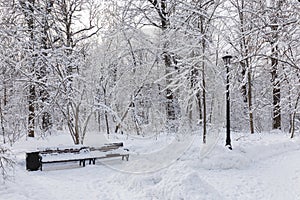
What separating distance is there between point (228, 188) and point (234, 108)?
46.6 ft

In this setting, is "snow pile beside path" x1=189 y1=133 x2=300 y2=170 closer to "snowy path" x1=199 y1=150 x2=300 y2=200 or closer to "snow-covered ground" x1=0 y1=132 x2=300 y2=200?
"snow-covered ground" x1=0 y1=132 x2=300 y2=200

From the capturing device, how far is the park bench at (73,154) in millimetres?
8125

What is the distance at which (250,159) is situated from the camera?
373 inches

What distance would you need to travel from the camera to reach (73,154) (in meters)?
9.22

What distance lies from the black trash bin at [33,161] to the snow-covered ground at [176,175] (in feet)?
0.66

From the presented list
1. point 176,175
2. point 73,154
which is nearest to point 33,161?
point 73,154

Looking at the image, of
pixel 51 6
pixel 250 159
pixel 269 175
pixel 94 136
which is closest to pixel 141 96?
pixel 94 136

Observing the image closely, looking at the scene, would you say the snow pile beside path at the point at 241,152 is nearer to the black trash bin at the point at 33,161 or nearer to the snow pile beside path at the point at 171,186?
the snow pile beside path at the point at 171,186

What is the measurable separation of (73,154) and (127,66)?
22.2ft

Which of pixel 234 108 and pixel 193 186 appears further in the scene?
pixel 234 108

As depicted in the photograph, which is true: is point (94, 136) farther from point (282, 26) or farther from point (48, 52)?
point (282, 26)

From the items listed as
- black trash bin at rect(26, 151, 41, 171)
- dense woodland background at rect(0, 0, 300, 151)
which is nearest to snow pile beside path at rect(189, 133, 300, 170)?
dense woodland background at rect(0, 0, 300, 151)

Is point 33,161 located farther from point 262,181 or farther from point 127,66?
point 127,66

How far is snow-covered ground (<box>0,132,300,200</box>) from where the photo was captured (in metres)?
6.27
